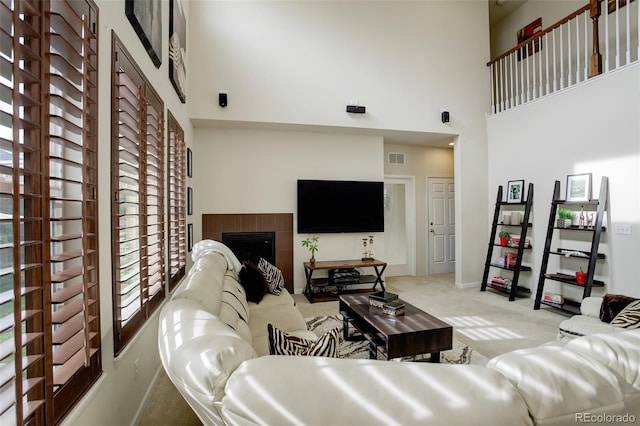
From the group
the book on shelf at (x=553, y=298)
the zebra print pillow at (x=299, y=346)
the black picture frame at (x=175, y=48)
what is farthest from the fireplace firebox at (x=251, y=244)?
the book on shelf at (x=553, y=298)

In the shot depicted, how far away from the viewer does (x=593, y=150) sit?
3.77 meters

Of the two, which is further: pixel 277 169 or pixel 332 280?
pixel 277 169

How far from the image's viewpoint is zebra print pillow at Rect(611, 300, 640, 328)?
82.5 inches

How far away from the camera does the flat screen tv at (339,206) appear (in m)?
4.84

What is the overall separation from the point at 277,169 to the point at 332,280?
190cm

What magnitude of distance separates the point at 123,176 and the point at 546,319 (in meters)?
4.58

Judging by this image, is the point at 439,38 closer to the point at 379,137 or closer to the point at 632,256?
the point at 379,137

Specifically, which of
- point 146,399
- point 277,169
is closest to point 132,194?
point 146,399

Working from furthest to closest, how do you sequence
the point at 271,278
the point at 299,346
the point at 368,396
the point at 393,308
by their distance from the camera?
the point at 271,278
the point at 393,308
the point at 299,346
the point at 368,396

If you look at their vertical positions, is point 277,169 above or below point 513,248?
above

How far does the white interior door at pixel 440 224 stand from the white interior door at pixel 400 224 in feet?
1.31

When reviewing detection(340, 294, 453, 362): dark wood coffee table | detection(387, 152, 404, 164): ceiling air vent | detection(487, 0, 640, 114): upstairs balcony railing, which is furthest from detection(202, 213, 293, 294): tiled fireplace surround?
detection(487, 0, 640, 114): upstairs balcony railing

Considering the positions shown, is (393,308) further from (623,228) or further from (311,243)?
(623,228)

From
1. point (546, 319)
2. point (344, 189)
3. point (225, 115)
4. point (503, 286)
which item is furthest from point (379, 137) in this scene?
point (546, 319)
